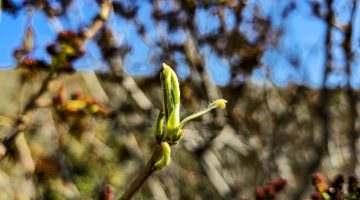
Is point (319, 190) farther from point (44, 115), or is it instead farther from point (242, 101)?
point (44, 115)

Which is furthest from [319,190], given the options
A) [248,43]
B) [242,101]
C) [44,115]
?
[44,115]

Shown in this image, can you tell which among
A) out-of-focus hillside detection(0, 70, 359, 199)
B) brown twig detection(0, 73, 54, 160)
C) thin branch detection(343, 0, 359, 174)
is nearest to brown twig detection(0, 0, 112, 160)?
brown twig detection(0, 73, 54, 160)

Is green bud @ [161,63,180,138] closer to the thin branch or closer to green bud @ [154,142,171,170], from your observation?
green bud @ [154,142,171,170]

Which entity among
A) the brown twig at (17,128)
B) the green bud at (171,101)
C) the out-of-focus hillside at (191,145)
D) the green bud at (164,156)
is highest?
the green bud at (171,101)

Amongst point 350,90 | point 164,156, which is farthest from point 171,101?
point 350,90

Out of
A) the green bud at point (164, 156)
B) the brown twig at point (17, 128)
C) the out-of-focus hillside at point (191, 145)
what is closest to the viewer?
the green bud at point (164, 156)

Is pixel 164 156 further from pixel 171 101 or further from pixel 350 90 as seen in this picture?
pixel 350 90

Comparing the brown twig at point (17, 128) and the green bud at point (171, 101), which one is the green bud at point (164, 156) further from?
the brown twig at point (17, 128)

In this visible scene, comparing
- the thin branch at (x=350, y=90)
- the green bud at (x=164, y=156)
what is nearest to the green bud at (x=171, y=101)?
the green bud at (x=164, y=156)

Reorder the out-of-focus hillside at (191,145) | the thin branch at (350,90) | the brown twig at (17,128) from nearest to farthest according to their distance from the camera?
the brown twig at (17,128), the thin branch at (350,90), the out-of-focus hillside at (191,145)
